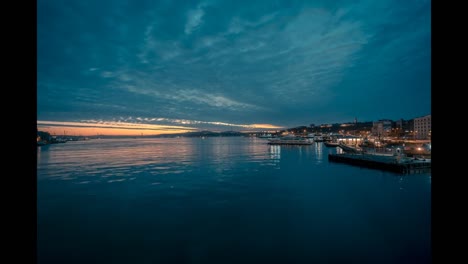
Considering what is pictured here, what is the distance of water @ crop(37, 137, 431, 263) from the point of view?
8375 millimetres

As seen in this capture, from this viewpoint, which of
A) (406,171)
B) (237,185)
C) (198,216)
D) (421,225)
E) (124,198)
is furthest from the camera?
(406,171)

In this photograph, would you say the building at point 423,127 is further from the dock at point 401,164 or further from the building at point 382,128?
the dock at point 401,164

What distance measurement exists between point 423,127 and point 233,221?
295 feet

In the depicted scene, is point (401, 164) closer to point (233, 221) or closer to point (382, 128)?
point (233, 221)

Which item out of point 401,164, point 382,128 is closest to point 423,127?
point 382,128

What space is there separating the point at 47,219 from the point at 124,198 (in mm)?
4210

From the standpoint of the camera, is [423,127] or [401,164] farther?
[423,127]

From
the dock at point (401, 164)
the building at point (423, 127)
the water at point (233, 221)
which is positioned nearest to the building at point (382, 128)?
the building at point (423, 127)

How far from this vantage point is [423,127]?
2928 inches

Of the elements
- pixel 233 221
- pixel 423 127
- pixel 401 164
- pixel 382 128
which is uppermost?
pixel 382 128

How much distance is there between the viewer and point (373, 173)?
23641 millimetres

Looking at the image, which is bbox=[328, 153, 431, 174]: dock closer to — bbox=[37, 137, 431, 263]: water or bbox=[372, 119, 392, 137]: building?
bbox=[37, 137, 431, 263]: water
